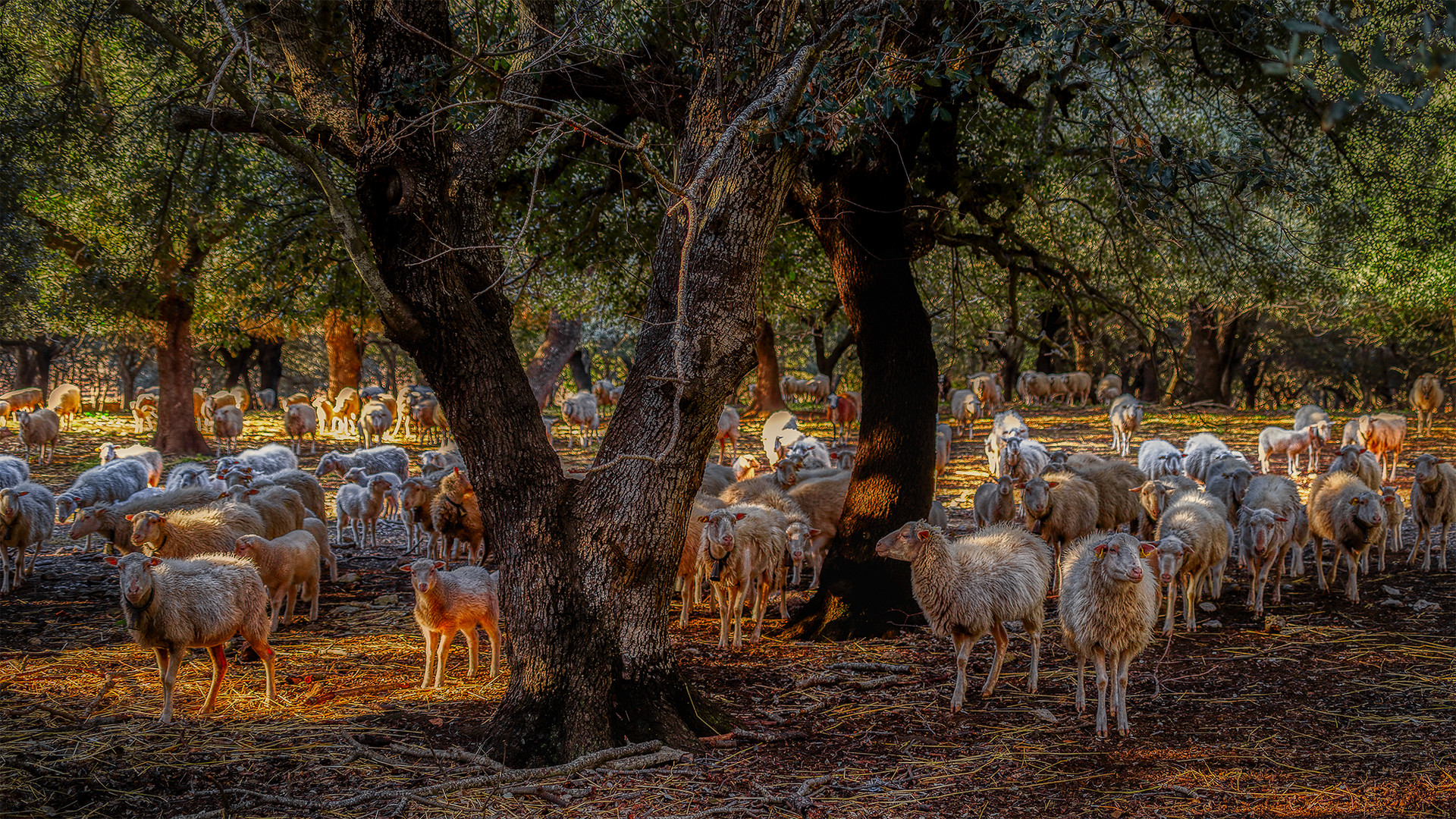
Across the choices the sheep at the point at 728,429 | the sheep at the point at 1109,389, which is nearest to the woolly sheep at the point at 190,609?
the sheep at the point at 728,429

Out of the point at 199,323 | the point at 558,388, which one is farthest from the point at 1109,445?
the point at 558,388

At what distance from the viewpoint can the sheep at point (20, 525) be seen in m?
10.8

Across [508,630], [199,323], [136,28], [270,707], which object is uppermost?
[136,28]

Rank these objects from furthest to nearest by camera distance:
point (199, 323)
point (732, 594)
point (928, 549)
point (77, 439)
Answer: point (77, 439)
point (199, 323)
point (732, 594)
point (928, 549)

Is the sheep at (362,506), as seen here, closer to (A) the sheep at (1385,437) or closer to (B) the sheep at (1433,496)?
(B) the sheep at (1433,496)

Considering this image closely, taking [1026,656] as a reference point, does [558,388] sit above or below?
above

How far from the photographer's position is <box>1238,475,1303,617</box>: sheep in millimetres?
9383

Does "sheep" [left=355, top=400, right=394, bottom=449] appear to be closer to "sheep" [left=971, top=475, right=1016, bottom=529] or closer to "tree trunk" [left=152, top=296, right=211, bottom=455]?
"tree trunk" [left=152, top=296, right=211, bottom=455]

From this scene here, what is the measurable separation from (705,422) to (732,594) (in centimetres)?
367

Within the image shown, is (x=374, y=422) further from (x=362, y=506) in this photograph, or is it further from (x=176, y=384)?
(x=362, y=506)

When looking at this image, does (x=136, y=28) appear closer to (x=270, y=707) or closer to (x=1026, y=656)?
(x=270, y=707)

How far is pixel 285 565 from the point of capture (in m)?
8.90

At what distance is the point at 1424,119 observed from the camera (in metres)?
15.5

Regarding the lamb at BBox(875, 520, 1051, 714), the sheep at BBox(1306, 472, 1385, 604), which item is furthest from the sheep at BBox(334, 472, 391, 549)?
the sheep at BBox(1306, 472, 1385, 604)
